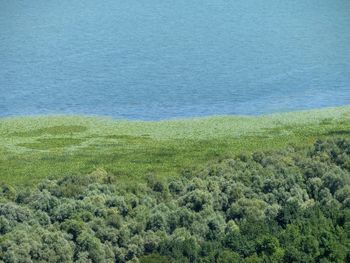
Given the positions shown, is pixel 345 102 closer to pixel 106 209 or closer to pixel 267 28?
pixel 267 28

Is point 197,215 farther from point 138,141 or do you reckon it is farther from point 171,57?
point 171,57

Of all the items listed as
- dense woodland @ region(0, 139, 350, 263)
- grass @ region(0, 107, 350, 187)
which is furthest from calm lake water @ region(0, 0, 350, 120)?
dense woodland @ region(0, 139, 350, 263)

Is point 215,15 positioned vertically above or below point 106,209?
above

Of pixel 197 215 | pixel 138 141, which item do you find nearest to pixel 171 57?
pixel 138 141

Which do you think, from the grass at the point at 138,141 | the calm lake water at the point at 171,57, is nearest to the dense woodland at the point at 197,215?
the grass at the point at 138,141

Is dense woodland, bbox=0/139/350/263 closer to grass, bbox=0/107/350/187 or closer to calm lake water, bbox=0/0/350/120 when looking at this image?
grass, bbox=0/107/350/187

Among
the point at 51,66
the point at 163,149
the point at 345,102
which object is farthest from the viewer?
the point at 51,66

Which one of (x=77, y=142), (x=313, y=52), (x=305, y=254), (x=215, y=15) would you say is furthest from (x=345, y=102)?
Answer: (x=305, y=254)

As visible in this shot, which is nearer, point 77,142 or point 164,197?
point 164,197
